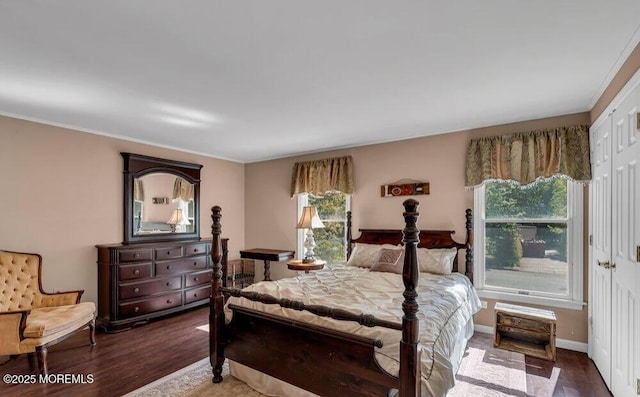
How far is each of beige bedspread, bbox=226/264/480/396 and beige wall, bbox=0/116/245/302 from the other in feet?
8.23

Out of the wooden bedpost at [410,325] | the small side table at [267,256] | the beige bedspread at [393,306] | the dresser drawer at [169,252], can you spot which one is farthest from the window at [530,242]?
the dresser drawer at [169,252]

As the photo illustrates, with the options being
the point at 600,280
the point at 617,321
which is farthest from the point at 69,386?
the point at 600,280

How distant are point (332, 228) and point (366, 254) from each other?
1066mm

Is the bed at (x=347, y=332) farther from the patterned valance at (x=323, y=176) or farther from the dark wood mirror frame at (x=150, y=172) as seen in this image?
Answer: the dark wood mirror frame at (x=150, y=172)

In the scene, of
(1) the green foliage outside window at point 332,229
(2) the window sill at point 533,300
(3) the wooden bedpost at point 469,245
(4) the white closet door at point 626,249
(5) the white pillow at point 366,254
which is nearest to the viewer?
(4) the white closet door at point 626,249

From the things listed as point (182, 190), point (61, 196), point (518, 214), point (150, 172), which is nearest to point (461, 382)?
point (518, 214)

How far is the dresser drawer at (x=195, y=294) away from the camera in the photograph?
4488 millimetres

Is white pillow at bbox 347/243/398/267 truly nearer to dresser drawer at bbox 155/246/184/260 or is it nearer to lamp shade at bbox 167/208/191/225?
dresser drawer at bbox 155/246/184/260

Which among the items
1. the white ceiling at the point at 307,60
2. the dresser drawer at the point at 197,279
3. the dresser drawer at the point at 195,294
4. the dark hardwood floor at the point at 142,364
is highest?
the white ceiling at the point at 307,60

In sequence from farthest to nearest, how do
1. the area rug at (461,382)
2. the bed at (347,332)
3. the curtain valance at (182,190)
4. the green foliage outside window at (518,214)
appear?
the curtain valance at (182,190), the green foliage outside window at (518,214), the area rug at (461,382), the bed at (347,332)

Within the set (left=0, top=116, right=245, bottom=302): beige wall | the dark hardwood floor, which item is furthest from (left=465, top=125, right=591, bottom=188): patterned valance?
(left=0, top=116, right=245, bottom=302): beige wall

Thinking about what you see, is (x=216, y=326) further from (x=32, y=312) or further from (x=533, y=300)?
(x=533, y=300)

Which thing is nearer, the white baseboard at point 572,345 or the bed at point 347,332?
the bed at point 347,332

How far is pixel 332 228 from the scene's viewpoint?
5.05 meters
